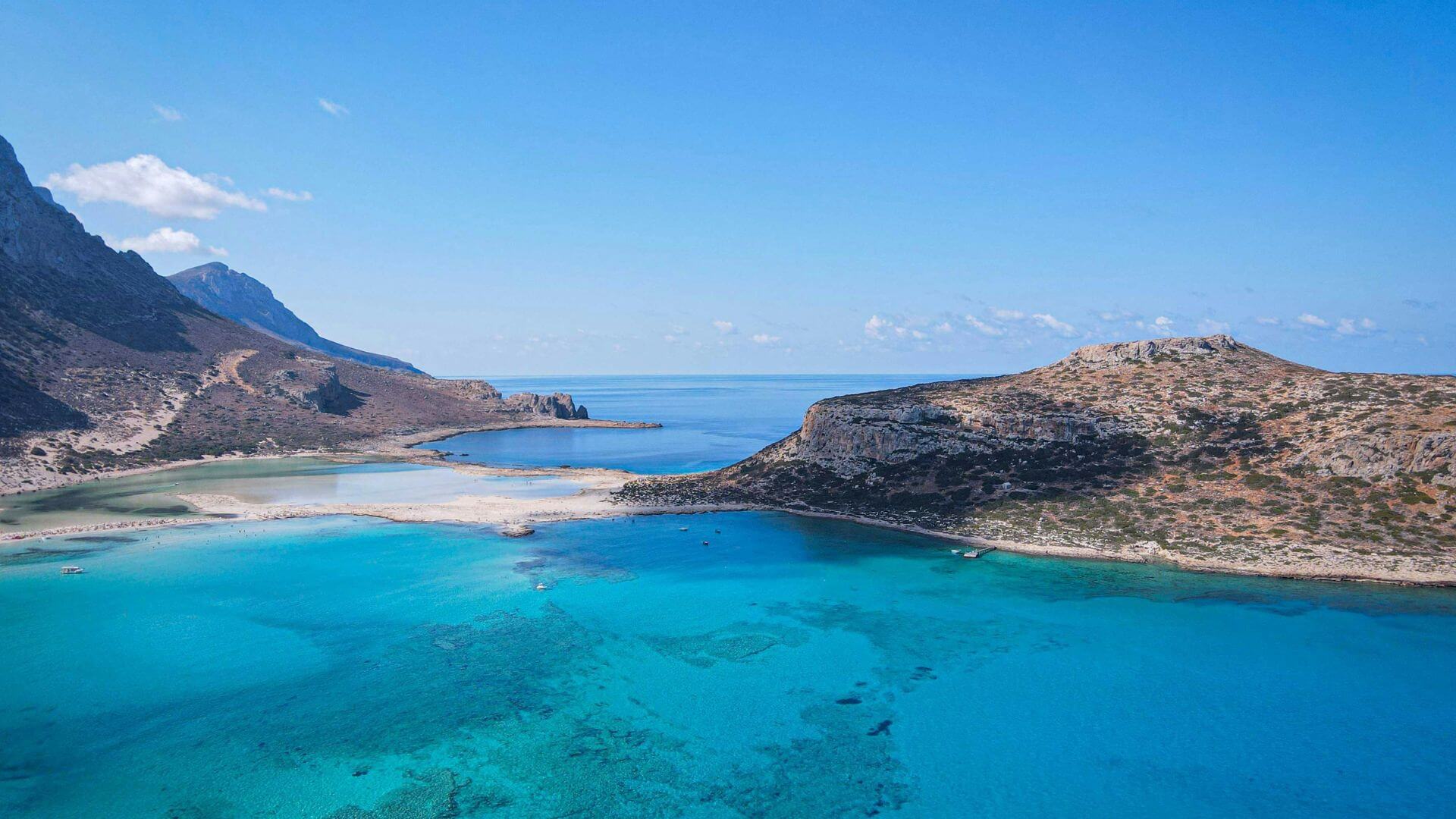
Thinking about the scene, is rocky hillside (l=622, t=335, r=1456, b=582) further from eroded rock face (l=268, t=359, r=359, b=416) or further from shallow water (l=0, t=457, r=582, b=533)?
eroded rock face (l=268, t=359, r=359, b=416)

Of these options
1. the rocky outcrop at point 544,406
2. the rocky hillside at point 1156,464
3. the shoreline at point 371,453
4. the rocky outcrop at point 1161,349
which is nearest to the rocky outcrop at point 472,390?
the rocky outcrop at point 544,406

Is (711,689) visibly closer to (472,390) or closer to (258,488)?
(258,488)

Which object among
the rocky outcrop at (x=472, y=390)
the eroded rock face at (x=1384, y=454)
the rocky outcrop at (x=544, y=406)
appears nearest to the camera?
the eroded rock face at (x=1384, y=454)

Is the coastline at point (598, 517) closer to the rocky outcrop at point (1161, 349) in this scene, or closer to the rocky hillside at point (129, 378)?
the rocky hillside at point (129, 378)

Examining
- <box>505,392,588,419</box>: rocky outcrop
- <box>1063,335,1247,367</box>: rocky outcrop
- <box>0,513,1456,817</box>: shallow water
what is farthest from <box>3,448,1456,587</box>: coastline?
<box>505,392,588,419</box>: rocky outcrop

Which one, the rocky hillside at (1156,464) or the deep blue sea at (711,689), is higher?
the rocky hillside at (1156,464)

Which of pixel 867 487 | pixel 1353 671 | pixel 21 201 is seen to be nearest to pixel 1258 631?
pixel 1353 671
